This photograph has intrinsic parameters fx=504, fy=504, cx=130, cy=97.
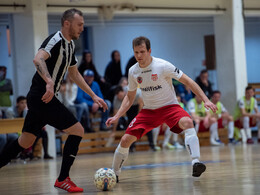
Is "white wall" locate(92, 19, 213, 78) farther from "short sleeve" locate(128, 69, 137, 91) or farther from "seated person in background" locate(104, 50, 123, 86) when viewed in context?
"short sleeve" locate(128, 69, 137, 91)

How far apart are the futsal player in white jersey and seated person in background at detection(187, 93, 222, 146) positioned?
8.21 m

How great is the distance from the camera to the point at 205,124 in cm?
1426

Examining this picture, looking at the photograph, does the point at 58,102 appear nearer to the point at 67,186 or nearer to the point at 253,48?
the point at 67,186

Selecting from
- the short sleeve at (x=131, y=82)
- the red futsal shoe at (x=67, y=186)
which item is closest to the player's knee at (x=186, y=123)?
the short sleeve at (x=131, y=82)

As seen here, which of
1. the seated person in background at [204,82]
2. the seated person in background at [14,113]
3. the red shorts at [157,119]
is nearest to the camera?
the red shorts at [157,119]

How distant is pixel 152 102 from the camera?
6.01 meters

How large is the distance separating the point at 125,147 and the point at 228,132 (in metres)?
9.65

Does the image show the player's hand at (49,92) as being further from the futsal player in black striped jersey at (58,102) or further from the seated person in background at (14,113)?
the seated person in background at (14,113)

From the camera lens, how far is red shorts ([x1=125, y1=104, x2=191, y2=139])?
5836 mm

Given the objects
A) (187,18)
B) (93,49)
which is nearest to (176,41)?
(187,18)

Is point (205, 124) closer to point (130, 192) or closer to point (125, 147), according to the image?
point (125, 147)

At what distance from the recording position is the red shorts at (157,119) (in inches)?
230

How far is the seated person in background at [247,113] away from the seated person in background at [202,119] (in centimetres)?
104

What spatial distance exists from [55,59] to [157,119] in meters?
1.52
